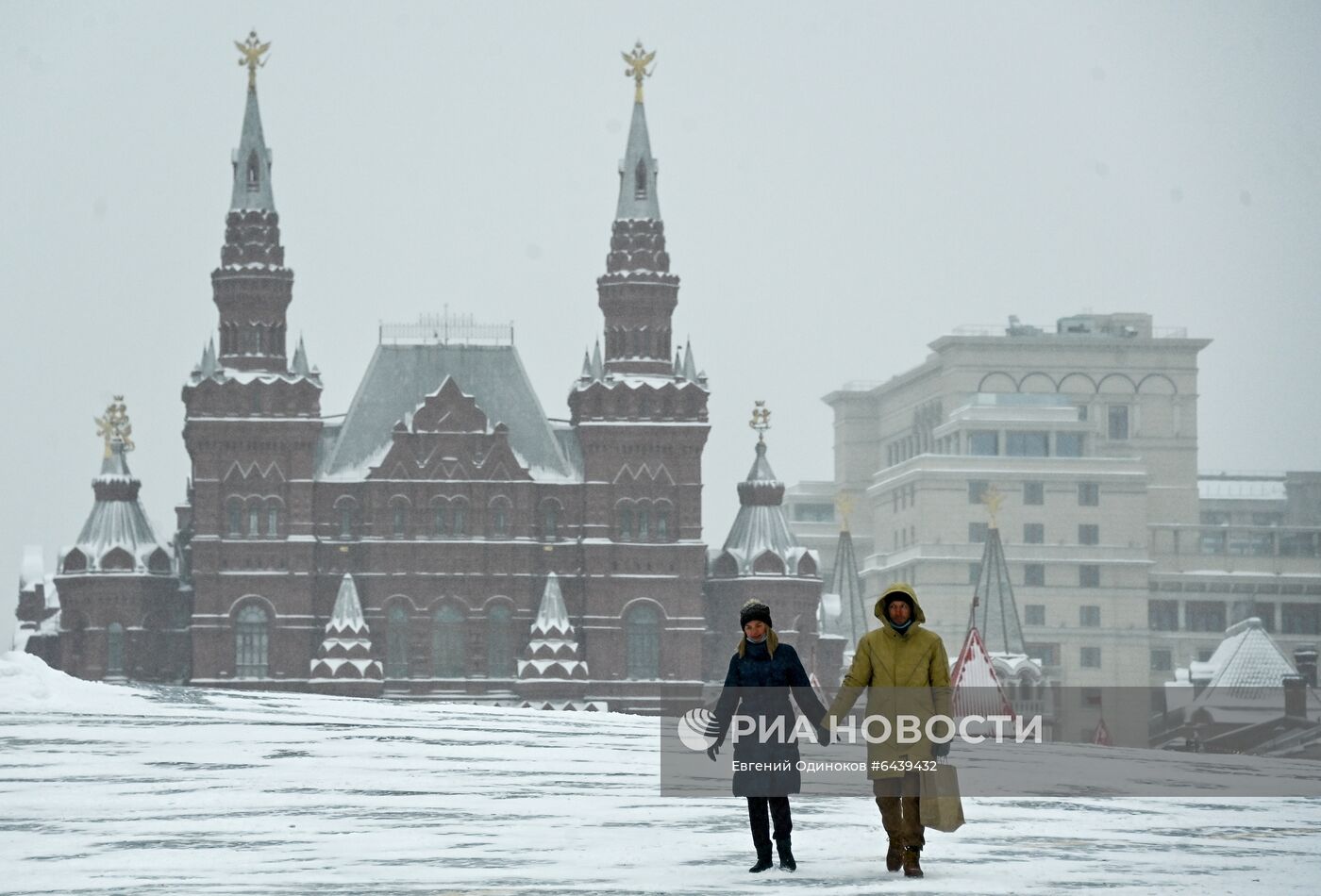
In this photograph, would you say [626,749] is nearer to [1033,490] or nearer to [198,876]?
[198,876]

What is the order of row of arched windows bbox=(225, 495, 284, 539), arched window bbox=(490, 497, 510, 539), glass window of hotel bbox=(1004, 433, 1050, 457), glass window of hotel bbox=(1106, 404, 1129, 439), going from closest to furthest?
row of arched windows bbox=(225, 495, 284, 539), arched window bbox=(490, 497, 510, 539), glass window of hotel bbox=(1004, 433, 1050, 457), glass window of hotel bbox=(1106, 404, 1129, 439)

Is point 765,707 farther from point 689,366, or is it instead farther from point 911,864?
point 689,366

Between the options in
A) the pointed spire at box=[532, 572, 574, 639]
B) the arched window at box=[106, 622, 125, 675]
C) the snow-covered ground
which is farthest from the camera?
the arched window at box=[106, 622, 125, 675]

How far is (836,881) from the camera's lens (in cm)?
1956

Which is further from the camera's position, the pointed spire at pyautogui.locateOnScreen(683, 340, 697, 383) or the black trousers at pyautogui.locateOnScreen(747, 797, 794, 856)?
the pointed spire at pyautogui.locateOnScreen(683, 340, 697, 383)

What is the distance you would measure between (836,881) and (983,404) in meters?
149

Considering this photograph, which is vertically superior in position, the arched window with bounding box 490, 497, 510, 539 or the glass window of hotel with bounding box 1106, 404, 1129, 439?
the glass window of hotel with bounding box 1106, 404, 1129, 439

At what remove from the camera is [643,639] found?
104m

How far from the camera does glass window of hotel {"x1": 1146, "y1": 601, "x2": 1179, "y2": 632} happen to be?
162500 mm

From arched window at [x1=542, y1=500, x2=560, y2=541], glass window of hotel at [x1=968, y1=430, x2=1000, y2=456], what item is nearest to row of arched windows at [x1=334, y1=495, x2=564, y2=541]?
arched window at [x1=542, y1=500, x2=560, y2=541]

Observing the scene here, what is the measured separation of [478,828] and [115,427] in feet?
285

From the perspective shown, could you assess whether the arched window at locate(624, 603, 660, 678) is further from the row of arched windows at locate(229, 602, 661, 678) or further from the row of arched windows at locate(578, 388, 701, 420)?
the row of arched windows at locate(578, 388, 701, 420)

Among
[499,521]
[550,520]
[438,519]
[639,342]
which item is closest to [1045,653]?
[639,342]

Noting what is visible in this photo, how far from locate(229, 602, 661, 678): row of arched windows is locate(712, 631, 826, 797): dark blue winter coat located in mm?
82735
